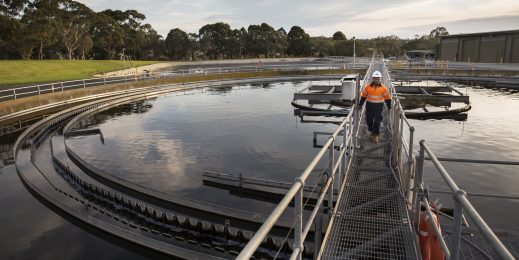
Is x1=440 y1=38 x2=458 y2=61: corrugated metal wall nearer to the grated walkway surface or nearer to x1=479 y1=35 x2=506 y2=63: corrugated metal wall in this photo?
x1=479 y1=35 x2=506 y2=63: corrugated metal wall

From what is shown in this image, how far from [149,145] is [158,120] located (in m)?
6.95

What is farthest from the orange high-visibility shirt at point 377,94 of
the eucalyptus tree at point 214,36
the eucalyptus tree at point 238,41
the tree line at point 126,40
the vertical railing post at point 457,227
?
the eucalyptus tree at point 238,41

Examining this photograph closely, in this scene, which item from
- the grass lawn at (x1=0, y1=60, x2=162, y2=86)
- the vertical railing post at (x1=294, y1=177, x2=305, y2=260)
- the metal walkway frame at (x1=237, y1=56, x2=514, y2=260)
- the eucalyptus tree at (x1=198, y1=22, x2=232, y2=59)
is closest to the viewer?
the vertical railing post at (x1=294, y1=177, x2=305, y2=260)

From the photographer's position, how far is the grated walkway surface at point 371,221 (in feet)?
16.6

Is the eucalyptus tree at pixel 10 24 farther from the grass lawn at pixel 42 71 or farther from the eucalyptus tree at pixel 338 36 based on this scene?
the eucalyptus tree at pixel 338 36

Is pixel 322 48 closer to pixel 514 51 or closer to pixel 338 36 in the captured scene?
pixel 338 36

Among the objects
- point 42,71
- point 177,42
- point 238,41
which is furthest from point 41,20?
point 238,41

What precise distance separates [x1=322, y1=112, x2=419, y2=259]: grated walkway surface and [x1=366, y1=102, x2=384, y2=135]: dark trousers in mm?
2105

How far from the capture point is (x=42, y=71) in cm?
5484

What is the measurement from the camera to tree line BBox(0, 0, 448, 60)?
2554 inches

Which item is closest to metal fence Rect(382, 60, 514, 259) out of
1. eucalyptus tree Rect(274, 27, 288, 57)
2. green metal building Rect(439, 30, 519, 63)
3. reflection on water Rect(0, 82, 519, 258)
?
reflection on water Rect(0, 82, 519, 258)

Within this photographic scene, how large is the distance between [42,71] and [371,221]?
198 ft

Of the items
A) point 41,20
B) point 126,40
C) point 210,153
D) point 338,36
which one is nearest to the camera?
point 210,153

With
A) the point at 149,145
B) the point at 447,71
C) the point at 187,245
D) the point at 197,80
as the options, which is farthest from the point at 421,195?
the point at 447,71
